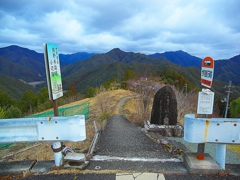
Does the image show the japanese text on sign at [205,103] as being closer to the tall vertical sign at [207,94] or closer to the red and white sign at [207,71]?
the tall vertical sign at [207,94]

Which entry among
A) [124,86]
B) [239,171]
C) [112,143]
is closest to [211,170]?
[239,171]

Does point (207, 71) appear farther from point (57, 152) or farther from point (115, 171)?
point (57, 152)

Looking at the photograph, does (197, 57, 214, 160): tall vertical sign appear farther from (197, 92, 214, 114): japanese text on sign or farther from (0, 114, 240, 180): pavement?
(0, 114, 240, 180): pavement

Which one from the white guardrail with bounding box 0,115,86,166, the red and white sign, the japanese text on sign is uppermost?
the red and white sign

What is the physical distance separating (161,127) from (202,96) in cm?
565

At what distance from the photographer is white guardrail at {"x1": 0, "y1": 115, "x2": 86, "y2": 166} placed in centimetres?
275

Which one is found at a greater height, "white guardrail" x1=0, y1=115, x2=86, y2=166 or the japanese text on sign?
the japanese text on sign

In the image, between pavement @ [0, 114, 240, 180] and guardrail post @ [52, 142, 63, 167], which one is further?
guardrail post @ [52, 142, 63, 167]

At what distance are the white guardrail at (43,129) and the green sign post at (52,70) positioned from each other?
0.42m

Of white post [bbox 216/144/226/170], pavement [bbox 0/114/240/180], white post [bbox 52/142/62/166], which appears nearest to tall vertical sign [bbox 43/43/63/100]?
white post [bbox 52/142/62/166]

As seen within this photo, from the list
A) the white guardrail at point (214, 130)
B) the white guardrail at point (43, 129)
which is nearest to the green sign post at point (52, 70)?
the white guardrail at point (43, 129)

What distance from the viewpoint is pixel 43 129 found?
9.08 feet

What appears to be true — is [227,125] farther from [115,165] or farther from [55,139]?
[55,139]

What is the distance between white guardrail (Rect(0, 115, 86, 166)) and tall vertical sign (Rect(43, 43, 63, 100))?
0.43 m
